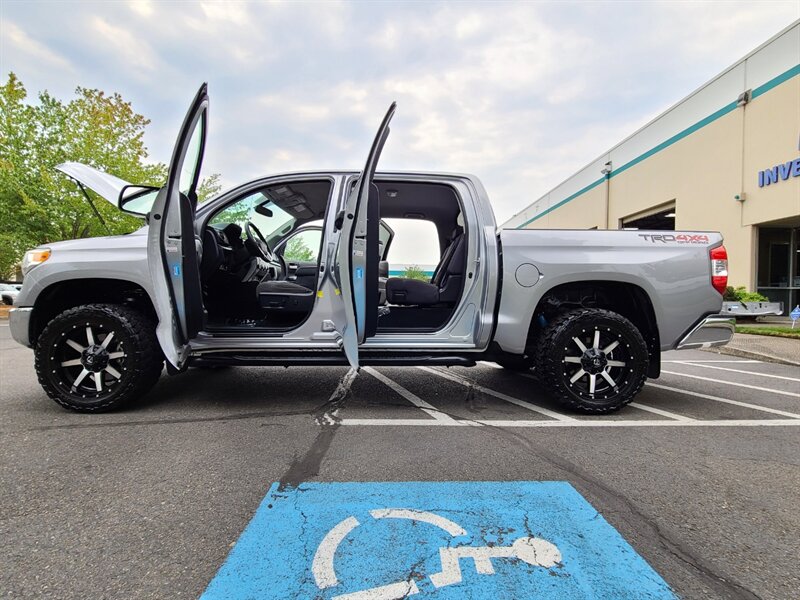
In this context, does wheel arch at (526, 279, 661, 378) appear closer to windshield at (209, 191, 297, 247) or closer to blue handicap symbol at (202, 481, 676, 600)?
blue handicap symbol at (202, 481, 676, 600)

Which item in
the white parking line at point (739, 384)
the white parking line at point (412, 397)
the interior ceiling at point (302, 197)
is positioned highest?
the interior ceiling at point (302, 197)

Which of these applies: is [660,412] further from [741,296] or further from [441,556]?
[741,296]

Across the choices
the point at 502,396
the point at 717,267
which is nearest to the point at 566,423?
the point at 502,396

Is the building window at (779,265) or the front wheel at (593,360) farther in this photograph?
the building window at (779,265)

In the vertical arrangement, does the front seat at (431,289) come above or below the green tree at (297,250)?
below

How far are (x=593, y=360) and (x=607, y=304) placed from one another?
70cm

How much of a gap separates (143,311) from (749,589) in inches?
168

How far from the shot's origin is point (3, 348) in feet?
25.8

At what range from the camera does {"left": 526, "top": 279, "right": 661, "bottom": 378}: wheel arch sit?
3.85m

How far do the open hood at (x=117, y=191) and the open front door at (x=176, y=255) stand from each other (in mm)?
240

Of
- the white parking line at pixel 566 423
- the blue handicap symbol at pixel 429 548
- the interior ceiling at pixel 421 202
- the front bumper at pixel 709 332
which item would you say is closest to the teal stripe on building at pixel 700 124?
the front bumper at pixel 709 332

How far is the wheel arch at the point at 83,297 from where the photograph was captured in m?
3.66

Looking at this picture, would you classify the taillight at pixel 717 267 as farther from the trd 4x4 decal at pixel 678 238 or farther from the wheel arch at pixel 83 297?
the wheel arch at pixel 83 297

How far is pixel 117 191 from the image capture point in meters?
3.47
